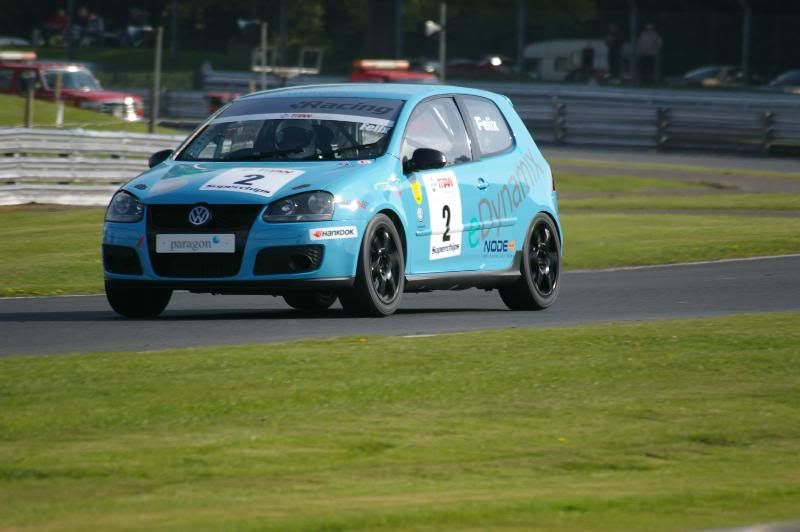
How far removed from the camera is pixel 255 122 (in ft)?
40.5

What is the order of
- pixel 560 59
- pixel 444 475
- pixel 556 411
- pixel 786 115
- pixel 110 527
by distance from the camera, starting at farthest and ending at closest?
pixel 560 59 < pixel 786 115 < pixel 556 411 < pixel 444 475 < pixel 110 527

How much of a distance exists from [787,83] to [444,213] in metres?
35.4

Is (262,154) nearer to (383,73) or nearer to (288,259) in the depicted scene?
(288,259)

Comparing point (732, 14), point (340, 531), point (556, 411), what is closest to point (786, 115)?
point (732, 14)

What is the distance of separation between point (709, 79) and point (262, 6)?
3043cm

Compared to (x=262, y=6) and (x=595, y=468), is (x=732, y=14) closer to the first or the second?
(x=262, y=6)

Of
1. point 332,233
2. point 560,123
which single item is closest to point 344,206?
point 332,233

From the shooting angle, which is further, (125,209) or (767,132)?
(767,132)

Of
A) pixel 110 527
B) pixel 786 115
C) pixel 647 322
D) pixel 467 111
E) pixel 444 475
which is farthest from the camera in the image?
pixel 786 115

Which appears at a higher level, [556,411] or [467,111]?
[467,111]

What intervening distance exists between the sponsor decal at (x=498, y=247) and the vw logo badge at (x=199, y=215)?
2381 millimetres

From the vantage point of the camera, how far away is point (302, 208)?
11320 millimetres

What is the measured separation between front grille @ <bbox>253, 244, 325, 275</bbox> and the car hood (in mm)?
325

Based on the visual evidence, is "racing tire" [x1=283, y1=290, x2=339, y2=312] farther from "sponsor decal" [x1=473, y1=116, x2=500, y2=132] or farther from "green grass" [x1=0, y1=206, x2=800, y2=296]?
"green grass" [x1=0, y1=206, x2=800, y2=296]
